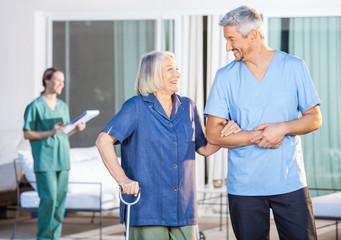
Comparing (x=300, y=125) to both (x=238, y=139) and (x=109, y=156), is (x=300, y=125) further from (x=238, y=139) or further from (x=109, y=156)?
(x=109, y=156)

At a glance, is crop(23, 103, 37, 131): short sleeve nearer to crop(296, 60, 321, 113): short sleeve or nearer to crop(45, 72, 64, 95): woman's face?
crop(45, 72, 64, 95): woman's face

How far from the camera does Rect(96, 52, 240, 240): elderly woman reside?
110 inches

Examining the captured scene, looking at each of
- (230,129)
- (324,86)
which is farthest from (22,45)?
(230,129)

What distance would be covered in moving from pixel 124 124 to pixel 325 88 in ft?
14.8

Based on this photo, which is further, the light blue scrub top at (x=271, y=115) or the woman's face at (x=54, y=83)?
the woman's face at (x=54, y=83)

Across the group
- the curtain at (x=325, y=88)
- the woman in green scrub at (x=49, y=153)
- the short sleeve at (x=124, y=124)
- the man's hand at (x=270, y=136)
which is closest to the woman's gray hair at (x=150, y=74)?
the short sleeve at (x=124, y=124)

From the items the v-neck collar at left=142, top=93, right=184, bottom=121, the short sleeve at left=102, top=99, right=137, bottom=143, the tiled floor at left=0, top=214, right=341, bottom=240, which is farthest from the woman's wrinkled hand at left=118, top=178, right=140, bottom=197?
the tiled floor at left=0, top=214, right=341, bottom=240

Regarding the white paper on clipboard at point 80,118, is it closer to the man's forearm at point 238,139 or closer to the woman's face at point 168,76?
the woman's face at point 168,76

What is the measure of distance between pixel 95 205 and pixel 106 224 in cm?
100

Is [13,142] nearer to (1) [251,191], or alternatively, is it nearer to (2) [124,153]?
(2) [124,153]

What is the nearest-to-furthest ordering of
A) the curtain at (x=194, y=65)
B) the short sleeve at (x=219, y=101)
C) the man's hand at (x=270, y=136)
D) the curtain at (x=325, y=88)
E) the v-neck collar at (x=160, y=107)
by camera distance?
1. the man's hand at (x=270, y=136)
2. the short sleeve at (x=219, y=101)
3. the v-neck collar at (x=160, y=107)
4. the curtain at (x=325, y=88)
5. the curtain at (x=194, y=65)

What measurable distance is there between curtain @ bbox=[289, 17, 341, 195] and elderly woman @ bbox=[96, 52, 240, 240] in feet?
14.1

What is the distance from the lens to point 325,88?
6930mm

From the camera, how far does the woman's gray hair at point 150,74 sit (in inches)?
114
